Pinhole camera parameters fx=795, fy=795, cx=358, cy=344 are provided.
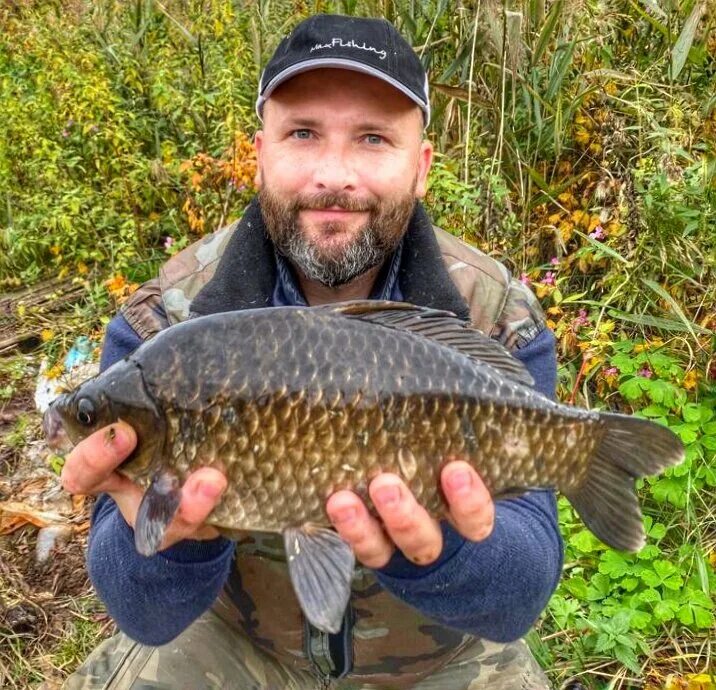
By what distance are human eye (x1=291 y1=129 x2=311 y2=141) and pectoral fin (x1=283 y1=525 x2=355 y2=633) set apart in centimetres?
107

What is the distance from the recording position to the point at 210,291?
1848 mm

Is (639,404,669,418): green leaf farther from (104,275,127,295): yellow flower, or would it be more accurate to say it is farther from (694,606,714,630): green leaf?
(104,275,127,295): yellow flower

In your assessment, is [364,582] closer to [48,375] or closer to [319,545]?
[319,545]

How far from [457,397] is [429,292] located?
62 cm

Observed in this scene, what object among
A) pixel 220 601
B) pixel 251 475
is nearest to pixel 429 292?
pixel 251 475

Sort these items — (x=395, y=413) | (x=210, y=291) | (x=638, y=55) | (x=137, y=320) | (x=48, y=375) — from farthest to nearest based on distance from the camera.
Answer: (x=638, y=55), (x=48, y=375), (x=137, y=320), (x=210, y=291), (x=395, y=413)

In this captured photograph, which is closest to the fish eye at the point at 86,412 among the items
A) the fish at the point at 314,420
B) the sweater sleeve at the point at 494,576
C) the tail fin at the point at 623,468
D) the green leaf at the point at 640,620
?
the fish at the point at 314,420

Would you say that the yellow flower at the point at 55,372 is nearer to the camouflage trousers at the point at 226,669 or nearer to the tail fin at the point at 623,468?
the camouflage trousers at the point at 226,669

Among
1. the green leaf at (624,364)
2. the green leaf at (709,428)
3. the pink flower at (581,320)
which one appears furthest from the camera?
the pink flower at (581,320)

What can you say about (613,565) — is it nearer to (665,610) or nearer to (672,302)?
(665,610)

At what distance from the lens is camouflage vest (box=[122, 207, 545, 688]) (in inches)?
74.0

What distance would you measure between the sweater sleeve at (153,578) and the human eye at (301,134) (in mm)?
993

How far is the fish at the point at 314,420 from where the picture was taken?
1309 mm

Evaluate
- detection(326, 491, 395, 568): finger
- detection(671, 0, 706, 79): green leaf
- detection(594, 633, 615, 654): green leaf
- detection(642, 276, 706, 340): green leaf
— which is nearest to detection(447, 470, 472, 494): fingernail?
detection(326, 491, 395, 568): finger
